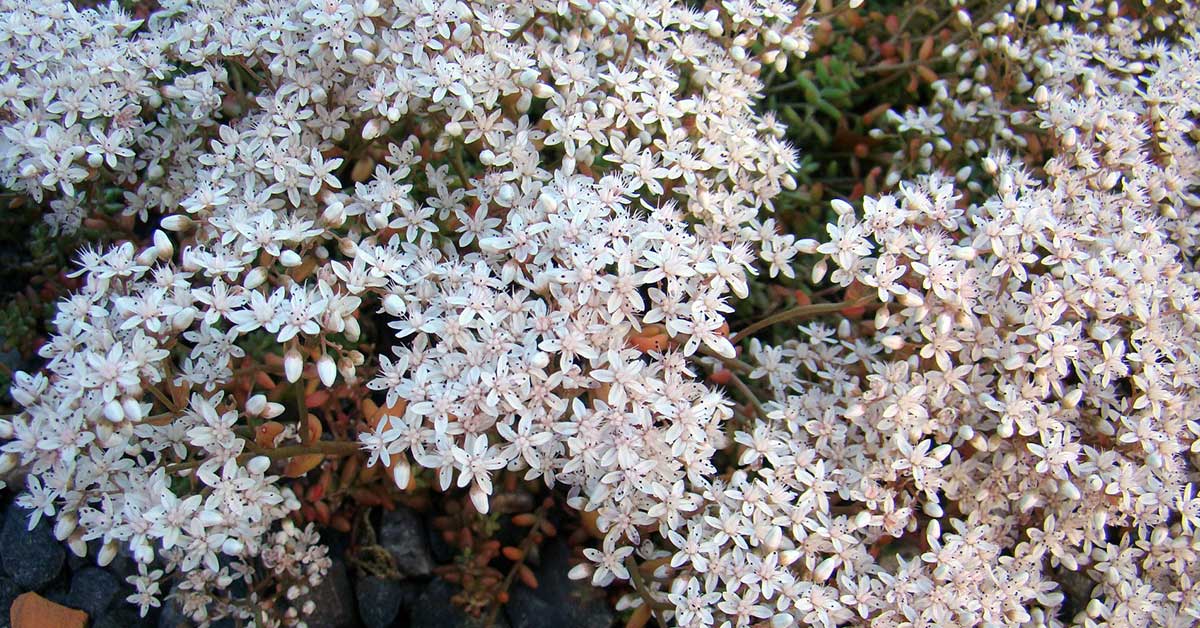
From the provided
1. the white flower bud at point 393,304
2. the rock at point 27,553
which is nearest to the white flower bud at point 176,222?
the white flower bud at point 393,304

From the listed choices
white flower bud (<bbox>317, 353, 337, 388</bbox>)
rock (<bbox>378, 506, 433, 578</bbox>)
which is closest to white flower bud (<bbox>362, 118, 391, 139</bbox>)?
white flower bud (<bbox>317, 353, 337, 388</bbox>)

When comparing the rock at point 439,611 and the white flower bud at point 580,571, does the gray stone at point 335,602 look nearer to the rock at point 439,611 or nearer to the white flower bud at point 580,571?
the rock at point 439,611

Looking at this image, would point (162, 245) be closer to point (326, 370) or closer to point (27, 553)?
point (326, 370)

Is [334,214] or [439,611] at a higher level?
[334,214]

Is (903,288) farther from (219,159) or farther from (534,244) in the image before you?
(219,159)

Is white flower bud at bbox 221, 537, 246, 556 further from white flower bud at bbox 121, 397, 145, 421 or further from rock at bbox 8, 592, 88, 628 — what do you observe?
rock at bbox 8, 592, 88, 628

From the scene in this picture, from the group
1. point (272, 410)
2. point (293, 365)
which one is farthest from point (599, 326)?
point (272, 410)

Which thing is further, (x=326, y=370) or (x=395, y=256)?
(x=395, y=256)
